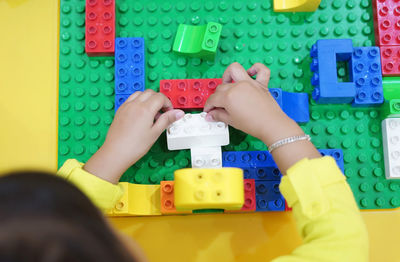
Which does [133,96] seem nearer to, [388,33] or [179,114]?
[179,114]

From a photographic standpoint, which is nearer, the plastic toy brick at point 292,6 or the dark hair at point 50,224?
the dark hair at point 50,224

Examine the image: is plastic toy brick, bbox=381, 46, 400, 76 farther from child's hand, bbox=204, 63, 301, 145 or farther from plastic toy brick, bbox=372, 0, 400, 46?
child's hand, bbox=204, 63, 301, 145

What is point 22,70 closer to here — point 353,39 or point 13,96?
point 13,96

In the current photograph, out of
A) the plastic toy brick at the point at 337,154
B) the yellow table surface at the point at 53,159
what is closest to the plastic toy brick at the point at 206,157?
the yellow table surface at the point at 53,159

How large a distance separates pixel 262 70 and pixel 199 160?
0.23m

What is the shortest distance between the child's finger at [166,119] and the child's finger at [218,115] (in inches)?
2.3

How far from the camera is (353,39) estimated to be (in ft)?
2.85

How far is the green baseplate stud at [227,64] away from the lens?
83cm

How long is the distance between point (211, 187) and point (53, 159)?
0.39 m

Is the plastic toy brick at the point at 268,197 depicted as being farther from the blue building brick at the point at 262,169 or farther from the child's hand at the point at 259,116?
the child's hand at the point at 259,116

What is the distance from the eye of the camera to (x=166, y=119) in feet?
2.46

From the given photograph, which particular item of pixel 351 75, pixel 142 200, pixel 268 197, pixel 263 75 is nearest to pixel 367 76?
pixel 351 75

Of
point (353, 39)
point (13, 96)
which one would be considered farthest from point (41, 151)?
point (353, 39)

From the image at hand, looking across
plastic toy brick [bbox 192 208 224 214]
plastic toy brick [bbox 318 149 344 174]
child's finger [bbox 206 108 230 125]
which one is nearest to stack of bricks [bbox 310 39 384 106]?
plastic toy brick [bbox 318 149 344 174]
